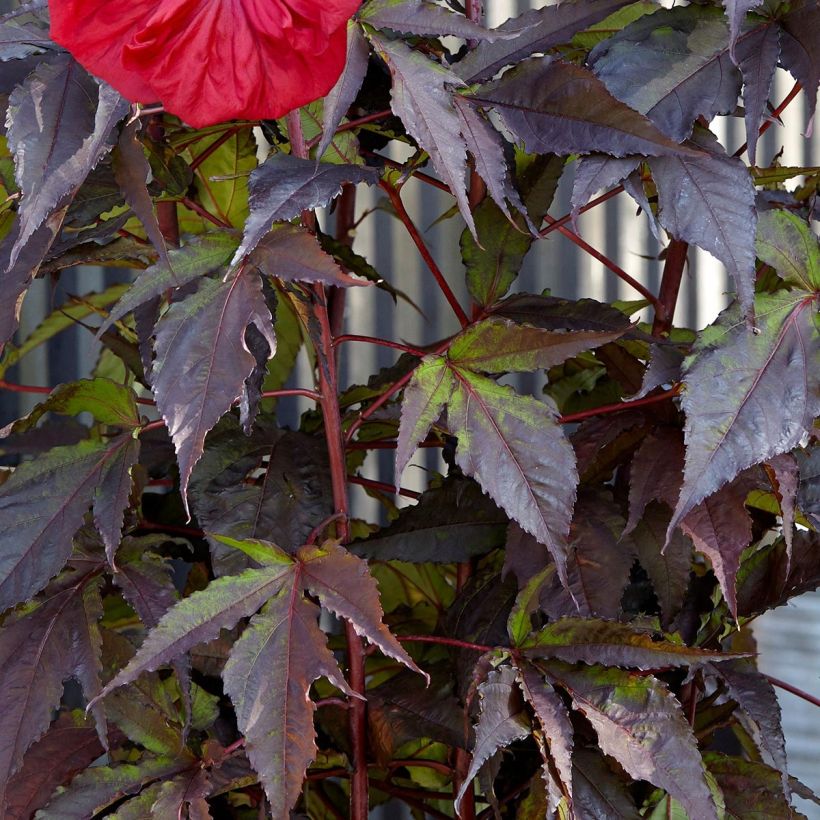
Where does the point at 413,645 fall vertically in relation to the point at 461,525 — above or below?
below

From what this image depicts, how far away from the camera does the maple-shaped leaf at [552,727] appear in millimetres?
479

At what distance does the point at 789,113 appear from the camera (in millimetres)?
1277

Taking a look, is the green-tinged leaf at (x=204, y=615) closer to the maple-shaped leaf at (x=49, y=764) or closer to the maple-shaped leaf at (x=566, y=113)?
the maple-shaped leaf at (x=49, y=764)

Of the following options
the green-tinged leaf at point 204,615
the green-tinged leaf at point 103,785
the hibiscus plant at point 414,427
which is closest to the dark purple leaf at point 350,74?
the hibiscus plant at point 414,427

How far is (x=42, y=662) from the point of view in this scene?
54 cm

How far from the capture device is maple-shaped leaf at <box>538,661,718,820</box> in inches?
19.2

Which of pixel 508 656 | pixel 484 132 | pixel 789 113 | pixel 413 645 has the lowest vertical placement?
pixel 413 645

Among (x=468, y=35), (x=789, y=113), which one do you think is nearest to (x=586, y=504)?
(x=468, y=35)

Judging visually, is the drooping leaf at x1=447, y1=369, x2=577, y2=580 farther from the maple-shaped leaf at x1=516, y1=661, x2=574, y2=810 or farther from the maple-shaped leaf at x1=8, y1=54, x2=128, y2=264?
the maple-shaped leaf at x1=8, y1=54, x2=128, y2=264

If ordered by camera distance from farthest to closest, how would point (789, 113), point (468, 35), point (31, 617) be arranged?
point (789, 113) → point (31, 617) → point (468, 35)

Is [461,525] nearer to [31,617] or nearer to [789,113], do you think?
[31,617]

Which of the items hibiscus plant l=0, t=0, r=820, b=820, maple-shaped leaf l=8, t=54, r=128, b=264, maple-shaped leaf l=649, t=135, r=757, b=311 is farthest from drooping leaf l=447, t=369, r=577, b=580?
maple-shaped leaf l=8, t=54, r=128, b=264

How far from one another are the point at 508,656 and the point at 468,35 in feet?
1.07

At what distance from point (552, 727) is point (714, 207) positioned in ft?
0.90
